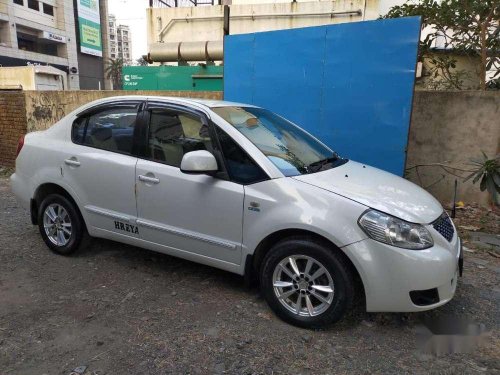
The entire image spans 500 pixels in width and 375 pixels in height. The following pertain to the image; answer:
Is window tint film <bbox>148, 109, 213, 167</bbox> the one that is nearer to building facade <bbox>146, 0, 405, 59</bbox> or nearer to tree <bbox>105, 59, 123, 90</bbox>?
building facade <bbox>146, 0, 405, 59</bbox>

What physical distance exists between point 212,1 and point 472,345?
621 inches

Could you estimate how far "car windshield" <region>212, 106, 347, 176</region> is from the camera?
10.7 ft

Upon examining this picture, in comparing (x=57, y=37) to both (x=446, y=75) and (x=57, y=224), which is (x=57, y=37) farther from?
(x=57, y=224)

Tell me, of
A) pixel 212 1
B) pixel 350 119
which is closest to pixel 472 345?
pixel 350 119

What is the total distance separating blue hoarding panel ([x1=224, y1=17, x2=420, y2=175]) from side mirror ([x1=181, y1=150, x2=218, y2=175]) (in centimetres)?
322

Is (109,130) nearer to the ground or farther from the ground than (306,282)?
farther from the ground

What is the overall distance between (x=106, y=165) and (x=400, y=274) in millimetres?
2647

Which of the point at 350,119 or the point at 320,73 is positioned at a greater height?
the point at 320,73

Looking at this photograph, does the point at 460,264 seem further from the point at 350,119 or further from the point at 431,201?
the point at 350,119

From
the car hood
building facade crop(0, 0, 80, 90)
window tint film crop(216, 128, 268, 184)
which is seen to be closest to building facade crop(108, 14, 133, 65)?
building facade crop(0, 0, 80, 90)

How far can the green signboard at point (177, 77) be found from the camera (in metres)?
10.1

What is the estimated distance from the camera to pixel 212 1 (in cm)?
1590

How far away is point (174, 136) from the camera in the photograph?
3.54m

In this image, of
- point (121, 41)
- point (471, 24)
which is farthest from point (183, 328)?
point (121, 41)
